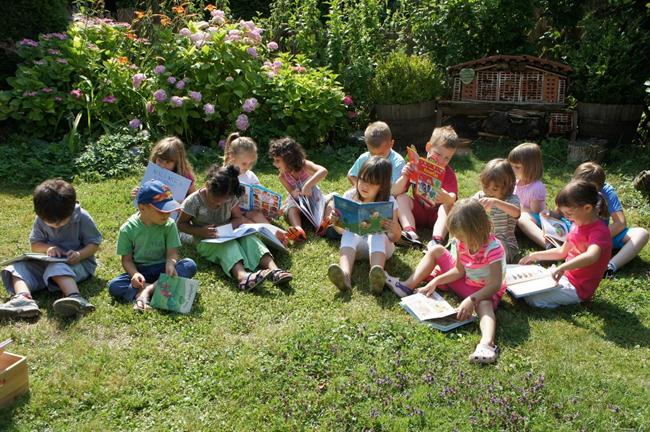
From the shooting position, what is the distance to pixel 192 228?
5.48 meters

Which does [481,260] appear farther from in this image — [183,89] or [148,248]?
[183,89]

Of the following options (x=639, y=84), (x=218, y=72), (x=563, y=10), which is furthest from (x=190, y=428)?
(x=563, y=10)

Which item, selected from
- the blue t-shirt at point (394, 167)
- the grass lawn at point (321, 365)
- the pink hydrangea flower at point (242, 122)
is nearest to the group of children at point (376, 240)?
the grass lawn at point (321, 365)

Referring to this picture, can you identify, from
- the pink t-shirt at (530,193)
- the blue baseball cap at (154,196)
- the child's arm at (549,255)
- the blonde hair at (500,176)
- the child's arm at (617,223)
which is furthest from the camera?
the pink t-shirt at (530,193)

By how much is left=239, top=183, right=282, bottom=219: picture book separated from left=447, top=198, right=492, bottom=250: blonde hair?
216cm

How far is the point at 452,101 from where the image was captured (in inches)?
374

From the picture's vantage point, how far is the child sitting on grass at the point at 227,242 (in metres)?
5.06

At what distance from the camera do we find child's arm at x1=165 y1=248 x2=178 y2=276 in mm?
4762

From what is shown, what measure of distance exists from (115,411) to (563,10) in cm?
893

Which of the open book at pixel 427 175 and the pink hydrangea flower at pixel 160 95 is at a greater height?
the pink hydrangea flower at pixel 160 95

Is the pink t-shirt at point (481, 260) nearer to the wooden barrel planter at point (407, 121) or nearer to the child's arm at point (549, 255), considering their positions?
the child's arm at point (549, 255)

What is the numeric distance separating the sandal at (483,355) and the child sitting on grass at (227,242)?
1.61 m

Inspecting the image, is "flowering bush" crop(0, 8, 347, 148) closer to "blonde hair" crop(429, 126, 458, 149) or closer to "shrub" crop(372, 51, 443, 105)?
"shrub" crop(372, 51, 443, 105)

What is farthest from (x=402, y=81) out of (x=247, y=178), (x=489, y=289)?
(x=489, y=289)
